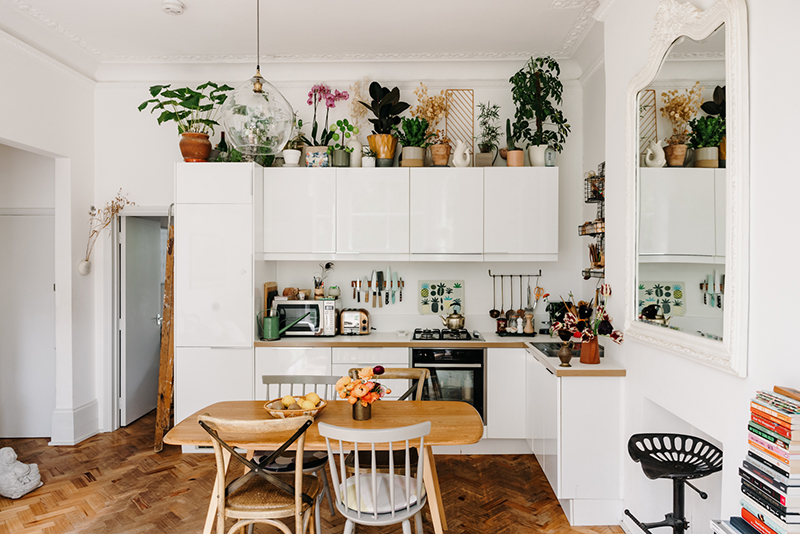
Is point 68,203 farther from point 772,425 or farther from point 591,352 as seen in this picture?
point 772,425

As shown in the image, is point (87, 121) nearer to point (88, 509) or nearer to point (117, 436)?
point (117, 436)

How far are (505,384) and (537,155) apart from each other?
71.2 inches

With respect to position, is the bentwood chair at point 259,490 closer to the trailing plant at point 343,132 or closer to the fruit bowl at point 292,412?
the fruit bowl at point 292,412

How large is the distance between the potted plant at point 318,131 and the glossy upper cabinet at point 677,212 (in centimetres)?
248

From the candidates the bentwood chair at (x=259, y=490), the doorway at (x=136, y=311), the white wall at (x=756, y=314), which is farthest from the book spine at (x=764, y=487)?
the doorway at (x=136, y=311)

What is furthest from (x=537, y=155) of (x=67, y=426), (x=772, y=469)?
(x=67, y=426)

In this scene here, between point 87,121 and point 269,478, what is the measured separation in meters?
3.69

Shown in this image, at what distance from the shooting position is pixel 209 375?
12.9ft

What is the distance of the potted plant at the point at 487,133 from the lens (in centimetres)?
418

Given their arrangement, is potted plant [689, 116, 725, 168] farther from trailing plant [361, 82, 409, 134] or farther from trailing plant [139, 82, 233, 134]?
trailing plant [139, 82, 233, 134]

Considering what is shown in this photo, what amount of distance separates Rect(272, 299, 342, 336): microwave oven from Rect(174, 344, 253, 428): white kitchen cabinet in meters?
0.39

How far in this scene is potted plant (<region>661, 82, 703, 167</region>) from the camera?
2.11 metres

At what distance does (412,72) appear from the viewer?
4367 mm

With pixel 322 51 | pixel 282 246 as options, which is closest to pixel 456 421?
pixel 282 246
